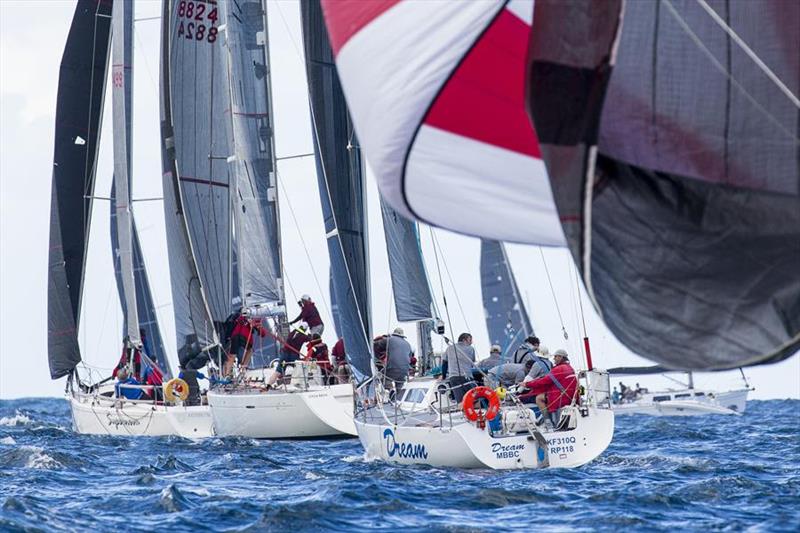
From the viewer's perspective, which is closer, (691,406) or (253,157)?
(253,157)

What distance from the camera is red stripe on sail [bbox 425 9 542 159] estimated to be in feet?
22.3

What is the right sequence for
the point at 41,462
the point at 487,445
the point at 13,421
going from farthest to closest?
the point at 13,421 → the point at 41,462 → the point at 487,445

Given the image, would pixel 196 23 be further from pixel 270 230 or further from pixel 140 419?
pixel 140 419

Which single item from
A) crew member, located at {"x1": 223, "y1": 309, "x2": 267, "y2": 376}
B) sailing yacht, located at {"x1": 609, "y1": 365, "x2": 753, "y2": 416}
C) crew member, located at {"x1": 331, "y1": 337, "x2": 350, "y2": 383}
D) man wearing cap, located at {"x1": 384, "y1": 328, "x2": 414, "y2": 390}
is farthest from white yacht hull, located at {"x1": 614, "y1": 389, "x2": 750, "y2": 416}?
man wearing cap, located at {"x1": 384, "y1": 328, "x2": 414, "y2": 390}

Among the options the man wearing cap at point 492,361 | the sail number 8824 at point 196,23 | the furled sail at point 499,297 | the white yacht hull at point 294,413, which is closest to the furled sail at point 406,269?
A: the white yacht hull at point 294,413

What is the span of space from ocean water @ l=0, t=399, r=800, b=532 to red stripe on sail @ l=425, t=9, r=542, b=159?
5.72 meters

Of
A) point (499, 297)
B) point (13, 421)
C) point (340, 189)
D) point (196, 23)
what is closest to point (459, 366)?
point (340, 189)

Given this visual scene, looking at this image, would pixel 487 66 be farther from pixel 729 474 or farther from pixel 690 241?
pixel 729 474

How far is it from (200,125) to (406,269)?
7.56 meters

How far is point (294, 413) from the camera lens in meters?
24.0

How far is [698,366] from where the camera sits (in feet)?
19.4

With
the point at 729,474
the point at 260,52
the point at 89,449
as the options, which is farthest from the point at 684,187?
the point at 260,52

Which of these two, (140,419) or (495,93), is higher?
(495,93)

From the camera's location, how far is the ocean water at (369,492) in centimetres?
1250
